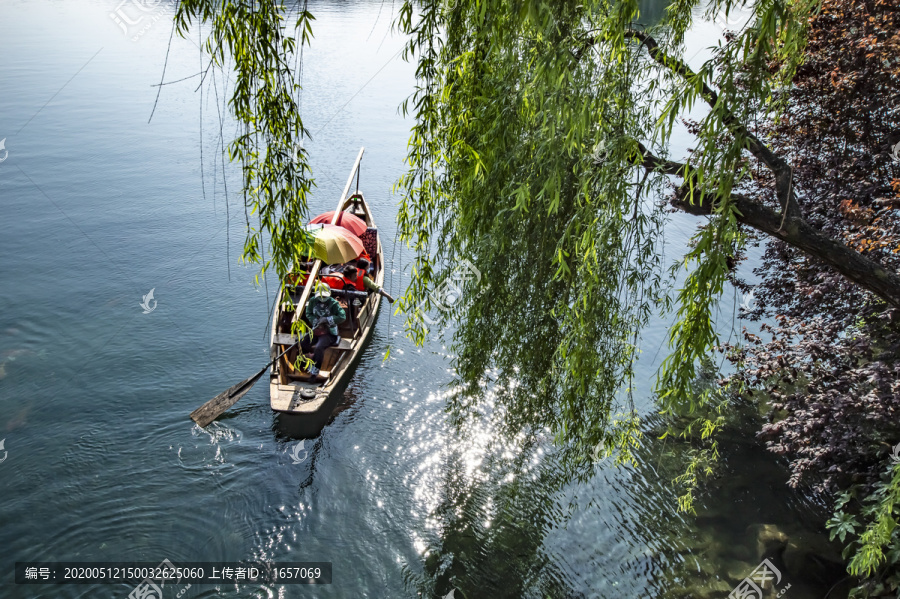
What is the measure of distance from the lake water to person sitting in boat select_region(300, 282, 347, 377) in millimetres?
1213

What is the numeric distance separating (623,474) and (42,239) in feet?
46.6

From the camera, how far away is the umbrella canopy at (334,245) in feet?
36.2

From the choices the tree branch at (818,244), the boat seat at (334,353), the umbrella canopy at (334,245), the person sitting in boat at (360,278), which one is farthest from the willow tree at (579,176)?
the person sitting in boat at (360,278)

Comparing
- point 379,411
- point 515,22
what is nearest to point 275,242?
point 515,22

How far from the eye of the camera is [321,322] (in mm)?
9898

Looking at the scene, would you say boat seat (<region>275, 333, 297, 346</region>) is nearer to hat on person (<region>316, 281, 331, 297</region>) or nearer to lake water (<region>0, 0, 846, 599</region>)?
hat on person (<region>316, 281, 331, 297</region>)

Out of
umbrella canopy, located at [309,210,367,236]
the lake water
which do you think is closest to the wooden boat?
the lake water

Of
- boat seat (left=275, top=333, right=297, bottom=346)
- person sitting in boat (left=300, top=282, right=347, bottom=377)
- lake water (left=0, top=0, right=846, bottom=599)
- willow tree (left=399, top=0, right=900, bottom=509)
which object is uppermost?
willow tree (left=399, top=0, right=900, bottom=509)

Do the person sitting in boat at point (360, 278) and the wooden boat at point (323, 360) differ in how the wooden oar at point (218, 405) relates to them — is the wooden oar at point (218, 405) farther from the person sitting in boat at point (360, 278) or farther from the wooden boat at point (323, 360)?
the person sitting in boat at point (360, 278)

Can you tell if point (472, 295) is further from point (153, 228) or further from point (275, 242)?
point (153, 228)

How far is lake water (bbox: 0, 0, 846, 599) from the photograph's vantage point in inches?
305

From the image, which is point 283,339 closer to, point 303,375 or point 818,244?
point 303,375

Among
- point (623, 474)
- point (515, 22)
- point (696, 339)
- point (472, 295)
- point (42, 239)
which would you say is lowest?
point (42, 239)

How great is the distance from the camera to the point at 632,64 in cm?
470
